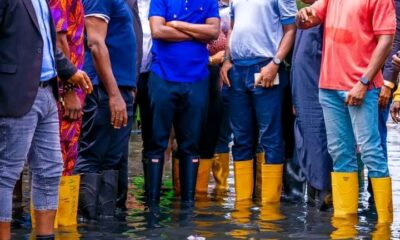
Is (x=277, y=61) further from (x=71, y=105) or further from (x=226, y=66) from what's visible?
(x=71, y=105)

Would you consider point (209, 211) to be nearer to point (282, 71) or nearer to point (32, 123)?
point (282, 71)

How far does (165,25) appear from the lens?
9.27 meters

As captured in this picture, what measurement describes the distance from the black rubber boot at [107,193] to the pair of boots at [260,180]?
1.61m

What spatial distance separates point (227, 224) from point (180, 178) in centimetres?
147

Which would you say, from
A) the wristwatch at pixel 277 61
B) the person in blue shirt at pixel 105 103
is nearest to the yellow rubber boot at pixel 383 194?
the wristwatch at pixel 277 61

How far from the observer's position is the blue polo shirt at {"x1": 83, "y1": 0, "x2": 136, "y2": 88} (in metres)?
8.13

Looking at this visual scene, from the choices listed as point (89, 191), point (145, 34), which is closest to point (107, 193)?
point (89, 191)

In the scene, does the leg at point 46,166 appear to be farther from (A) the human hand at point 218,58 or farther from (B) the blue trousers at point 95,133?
(A) the human hand at point 218,58

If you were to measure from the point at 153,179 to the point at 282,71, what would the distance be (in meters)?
1.48

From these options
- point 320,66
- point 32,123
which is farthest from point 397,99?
point 32,123

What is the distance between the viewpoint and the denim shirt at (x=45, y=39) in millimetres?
6262

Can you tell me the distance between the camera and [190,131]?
938cm

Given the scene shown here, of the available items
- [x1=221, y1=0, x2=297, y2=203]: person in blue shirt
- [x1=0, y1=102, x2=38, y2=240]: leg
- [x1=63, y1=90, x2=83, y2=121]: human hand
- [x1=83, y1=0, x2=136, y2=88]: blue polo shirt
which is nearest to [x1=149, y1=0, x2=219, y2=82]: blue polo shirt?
[x1=221, y1=0, x2=297, y2=203]: person in blue shirt

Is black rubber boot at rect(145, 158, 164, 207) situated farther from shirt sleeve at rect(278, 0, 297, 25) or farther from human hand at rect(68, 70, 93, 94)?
human hand at rect(68, 70, 93, 94)
